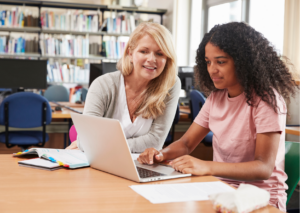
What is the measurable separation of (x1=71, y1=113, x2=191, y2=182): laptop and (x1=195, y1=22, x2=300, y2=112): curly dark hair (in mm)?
440

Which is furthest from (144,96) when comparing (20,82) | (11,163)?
(20,82)

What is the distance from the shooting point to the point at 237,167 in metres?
1.08

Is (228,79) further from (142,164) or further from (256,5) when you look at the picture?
(256,5)

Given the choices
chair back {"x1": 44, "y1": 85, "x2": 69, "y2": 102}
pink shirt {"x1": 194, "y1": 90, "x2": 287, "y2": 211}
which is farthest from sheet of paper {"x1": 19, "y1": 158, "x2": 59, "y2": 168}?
chair back {"x1": 44, "y1": 85, "x2": 69, "y2": 102}

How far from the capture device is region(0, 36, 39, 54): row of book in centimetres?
533

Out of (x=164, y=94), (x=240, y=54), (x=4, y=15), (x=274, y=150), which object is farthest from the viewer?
(x=4, y=15)

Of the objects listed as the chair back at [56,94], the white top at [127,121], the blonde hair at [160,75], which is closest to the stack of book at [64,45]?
the chair back at [56,94]

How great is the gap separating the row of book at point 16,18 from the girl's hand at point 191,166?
5031 millimetres

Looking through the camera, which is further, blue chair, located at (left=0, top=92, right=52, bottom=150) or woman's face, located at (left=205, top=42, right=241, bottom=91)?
blue chair, located at (left=0, top=92, right=52, bottom=150)

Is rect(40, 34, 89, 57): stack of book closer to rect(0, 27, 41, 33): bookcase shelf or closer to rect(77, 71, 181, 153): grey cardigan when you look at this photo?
rect(0, 27, 41, 33): bookcase shelf

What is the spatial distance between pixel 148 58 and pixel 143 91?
7.8 inches

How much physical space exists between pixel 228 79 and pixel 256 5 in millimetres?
3330

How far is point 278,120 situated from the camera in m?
1.14

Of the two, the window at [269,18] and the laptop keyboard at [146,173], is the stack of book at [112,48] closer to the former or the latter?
the window at [269,18]
